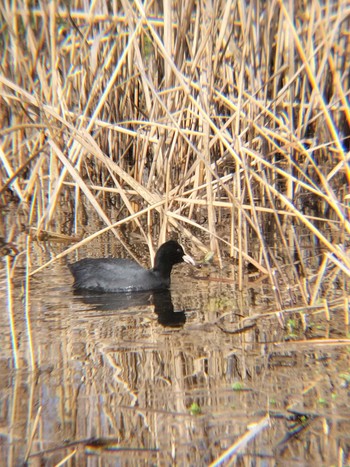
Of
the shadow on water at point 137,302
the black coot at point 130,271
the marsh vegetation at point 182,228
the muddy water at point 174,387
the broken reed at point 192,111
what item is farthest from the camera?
the black coot at point 130,271

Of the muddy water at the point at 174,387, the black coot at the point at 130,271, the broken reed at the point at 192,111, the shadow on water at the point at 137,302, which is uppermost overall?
the broken reed at the point at 192,111

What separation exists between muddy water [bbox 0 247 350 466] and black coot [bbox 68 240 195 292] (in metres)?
0.83

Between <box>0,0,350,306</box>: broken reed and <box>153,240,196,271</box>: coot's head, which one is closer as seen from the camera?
<box>0,0,350,306</box>: broken reed

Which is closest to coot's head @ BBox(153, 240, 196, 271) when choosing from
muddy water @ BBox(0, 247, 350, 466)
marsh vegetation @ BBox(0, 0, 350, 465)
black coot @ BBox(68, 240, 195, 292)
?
black coot @ BBox(68, 240, 195, 292)

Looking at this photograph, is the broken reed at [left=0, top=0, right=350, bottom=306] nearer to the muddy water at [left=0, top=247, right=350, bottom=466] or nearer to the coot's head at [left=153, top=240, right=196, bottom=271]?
the coot's head at [left=153, top=240, right=196, bottom=271]

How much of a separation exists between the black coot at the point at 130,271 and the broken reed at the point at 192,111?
0.53ft

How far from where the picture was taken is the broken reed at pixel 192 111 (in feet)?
18.8

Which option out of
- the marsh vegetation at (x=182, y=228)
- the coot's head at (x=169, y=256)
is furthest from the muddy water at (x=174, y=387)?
the coot's head at (x=169, y=256)

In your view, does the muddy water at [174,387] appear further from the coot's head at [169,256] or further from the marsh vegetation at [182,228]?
the coot's head at [169,256]

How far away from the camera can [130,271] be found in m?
6.55

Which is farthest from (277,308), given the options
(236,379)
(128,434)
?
(128,434)

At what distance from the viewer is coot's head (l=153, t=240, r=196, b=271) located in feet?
21.5

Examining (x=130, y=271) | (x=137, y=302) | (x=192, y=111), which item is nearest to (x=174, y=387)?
(x=137, y=302)

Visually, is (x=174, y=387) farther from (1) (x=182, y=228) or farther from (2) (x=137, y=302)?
(1) (x=182, y=228)
